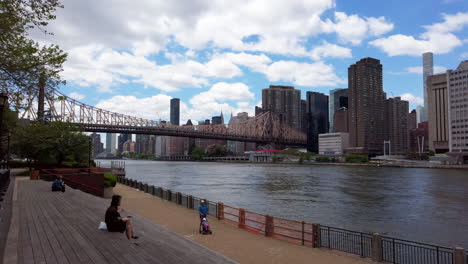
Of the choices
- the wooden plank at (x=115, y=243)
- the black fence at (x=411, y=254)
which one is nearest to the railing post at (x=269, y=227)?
the black fence at (x=411, y=254)

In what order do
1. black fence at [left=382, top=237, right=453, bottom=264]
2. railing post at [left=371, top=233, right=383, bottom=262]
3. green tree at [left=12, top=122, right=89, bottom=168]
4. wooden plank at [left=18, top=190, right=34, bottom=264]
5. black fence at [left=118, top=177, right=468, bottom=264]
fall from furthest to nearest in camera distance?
green tree at [left=12, top=122, right=89, bottom=168] → black fence at [left=118, top=177, right=468, bottom=264] → railing post at [left=371, top=233, right=383, bottom=262] → black fence at [left=382, top=237, right=453, bottom=264] → wooden plank at [left=18, top=190, right=34, bottom=264]

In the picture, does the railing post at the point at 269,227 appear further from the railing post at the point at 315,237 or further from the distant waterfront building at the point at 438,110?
the distant waterfront building at the point at 438,110

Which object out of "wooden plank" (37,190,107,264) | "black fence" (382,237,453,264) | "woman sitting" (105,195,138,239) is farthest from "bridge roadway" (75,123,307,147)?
"black fence" (382,237,453,264)

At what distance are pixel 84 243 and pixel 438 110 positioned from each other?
213m

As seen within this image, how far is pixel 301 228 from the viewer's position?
1451cm

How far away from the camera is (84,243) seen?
9.24m

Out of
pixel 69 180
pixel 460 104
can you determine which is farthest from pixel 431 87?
pixel 69 180

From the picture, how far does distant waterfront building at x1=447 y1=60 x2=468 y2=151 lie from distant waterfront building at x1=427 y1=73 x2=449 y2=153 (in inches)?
1062

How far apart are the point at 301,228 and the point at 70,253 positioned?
9280 millimetres

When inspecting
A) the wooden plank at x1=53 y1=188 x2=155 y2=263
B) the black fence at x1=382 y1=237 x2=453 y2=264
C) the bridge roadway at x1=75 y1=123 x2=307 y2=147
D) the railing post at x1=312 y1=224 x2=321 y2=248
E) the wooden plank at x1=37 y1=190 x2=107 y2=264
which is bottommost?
the black fence at x1=382 y1=237 x2=453 y2=264

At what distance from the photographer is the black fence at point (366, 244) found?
12.0m

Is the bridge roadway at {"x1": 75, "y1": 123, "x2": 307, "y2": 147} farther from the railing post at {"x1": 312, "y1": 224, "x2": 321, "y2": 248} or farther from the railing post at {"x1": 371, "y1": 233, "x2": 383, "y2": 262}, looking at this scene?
the railing post at {"x1": 371, "y1": 233, "x2": 383, "y2": 262}

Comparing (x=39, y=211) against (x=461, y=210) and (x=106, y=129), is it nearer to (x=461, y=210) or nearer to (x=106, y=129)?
(x=461, y=210)

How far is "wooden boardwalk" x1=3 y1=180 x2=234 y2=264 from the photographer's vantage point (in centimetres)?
813
